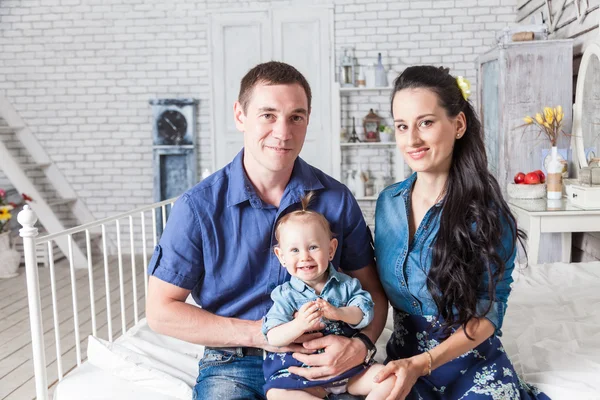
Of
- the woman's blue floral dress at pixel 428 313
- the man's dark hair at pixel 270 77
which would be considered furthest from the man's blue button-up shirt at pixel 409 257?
the man's dark hair at pixel 270 77

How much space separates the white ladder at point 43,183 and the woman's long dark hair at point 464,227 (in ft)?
18.2

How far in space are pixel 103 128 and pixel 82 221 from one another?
3.73 ft

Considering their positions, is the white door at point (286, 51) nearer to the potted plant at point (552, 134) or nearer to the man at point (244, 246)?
the potted plant at point (552, 134)

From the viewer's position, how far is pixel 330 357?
5.58 feet

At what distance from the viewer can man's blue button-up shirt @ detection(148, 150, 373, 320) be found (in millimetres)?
1916

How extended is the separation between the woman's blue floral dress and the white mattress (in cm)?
19

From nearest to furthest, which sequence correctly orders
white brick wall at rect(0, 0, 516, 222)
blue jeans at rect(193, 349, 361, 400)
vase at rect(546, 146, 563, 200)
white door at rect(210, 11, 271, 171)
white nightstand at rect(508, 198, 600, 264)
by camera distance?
1. blue jeans at rect(193, 349, 361, 400)
2. white nightstand at rect(508, 198, 600, 264)
3. vase at rect(546, 146, 563, 200)
4. white brick wall at rect(0, 0, 516, 222)
5. white door at rect(210, 11, 271, 171)

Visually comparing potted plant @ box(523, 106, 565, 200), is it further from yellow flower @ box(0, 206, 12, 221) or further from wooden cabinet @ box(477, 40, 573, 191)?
yellow flower @ box(0, 206, 12, 221)

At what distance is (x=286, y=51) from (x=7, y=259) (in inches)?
144

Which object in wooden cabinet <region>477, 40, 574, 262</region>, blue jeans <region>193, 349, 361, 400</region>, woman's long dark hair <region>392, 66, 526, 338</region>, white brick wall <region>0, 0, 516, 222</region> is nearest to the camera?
woman's long dark hair <region>392, 66, 526, 338</region>

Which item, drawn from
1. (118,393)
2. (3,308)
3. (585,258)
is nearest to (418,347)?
(118,393)

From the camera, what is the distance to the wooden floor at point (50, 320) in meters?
3.71

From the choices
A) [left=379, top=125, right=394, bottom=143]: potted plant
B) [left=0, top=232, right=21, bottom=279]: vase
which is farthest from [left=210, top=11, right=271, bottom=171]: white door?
[left=0, top=232, right=21, bottom=279]: vase

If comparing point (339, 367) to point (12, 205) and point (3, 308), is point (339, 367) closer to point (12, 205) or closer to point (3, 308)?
point (3, 308)
